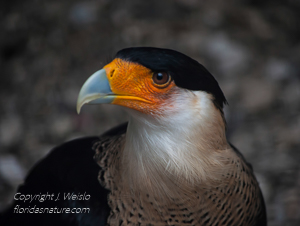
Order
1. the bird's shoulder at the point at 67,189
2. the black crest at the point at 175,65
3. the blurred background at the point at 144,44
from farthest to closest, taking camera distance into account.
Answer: the blurred background at the point at 144,44 → the bird's shoulder at the point at 67,189 → the black crest at the point at 175,65

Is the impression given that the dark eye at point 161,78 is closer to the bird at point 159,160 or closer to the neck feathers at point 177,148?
the bird at point 159,160

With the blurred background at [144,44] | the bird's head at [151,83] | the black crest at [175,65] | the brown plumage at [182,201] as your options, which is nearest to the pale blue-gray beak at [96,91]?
the bird's head at [151,83]

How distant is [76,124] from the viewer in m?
4.14

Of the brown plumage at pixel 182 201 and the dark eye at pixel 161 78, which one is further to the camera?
the brown plumage at pixel 182 201

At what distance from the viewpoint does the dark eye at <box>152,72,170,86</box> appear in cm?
182

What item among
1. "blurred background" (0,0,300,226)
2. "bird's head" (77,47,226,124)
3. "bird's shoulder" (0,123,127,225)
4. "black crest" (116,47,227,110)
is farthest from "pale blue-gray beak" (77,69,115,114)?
"blurred background" (0,0,300,226)

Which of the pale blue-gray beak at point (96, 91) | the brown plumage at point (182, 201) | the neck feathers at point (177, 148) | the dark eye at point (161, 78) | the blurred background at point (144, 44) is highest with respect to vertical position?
the blurred background at point (144, 44)

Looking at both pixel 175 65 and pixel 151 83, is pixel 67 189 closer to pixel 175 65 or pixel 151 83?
pixel 151 83

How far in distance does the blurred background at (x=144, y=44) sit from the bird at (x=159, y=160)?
1.51 m

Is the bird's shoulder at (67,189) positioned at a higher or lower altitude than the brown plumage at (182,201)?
higher

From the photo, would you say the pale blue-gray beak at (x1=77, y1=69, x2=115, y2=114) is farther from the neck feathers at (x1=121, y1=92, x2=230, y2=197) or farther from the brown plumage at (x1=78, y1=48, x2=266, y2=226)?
the neck feathers at (x1=121, y1=92, x2=230, y2=197)

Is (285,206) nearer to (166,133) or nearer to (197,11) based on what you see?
(166,133)

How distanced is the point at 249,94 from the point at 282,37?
1036mm

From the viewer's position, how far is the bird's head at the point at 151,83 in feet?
5.90
